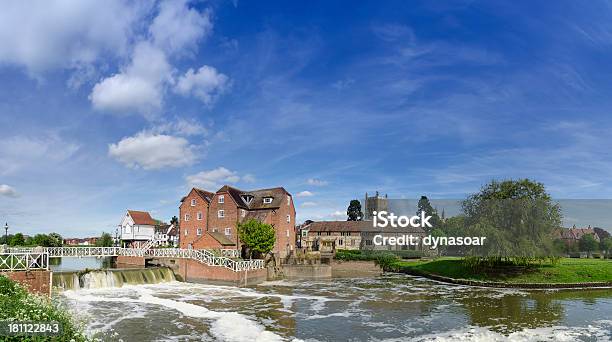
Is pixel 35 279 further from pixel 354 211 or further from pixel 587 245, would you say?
pixel 354 211

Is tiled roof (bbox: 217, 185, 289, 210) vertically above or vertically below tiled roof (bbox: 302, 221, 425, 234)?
above

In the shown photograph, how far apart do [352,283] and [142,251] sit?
22.8 m

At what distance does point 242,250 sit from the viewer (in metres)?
57.9

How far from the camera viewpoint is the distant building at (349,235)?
87.1 metres

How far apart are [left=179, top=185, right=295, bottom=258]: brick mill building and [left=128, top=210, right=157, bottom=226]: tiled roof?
54.4 feet

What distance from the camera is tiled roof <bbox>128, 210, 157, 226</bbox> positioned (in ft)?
251

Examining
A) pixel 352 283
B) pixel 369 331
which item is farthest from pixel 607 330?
pixel 352 283

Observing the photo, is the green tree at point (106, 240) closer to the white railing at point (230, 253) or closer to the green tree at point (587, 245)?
the white railing at point (230, 253)

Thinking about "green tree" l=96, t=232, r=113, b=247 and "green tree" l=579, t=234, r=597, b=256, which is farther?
"green tree" l=96, t=232, r=113, b=247

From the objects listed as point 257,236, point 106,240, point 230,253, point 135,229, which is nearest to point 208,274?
point 257,236

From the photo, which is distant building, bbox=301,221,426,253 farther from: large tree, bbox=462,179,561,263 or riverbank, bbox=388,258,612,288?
large tree, bbox=462,179,561,263

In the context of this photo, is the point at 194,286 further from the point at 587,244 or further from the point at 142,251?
the point at 587,244

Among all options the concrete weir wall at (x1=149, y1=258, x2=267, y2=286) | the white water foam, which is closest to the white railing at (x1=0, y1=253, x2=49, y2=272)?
the white water foam

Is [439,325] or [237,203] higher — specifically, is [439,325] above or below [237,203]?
below
